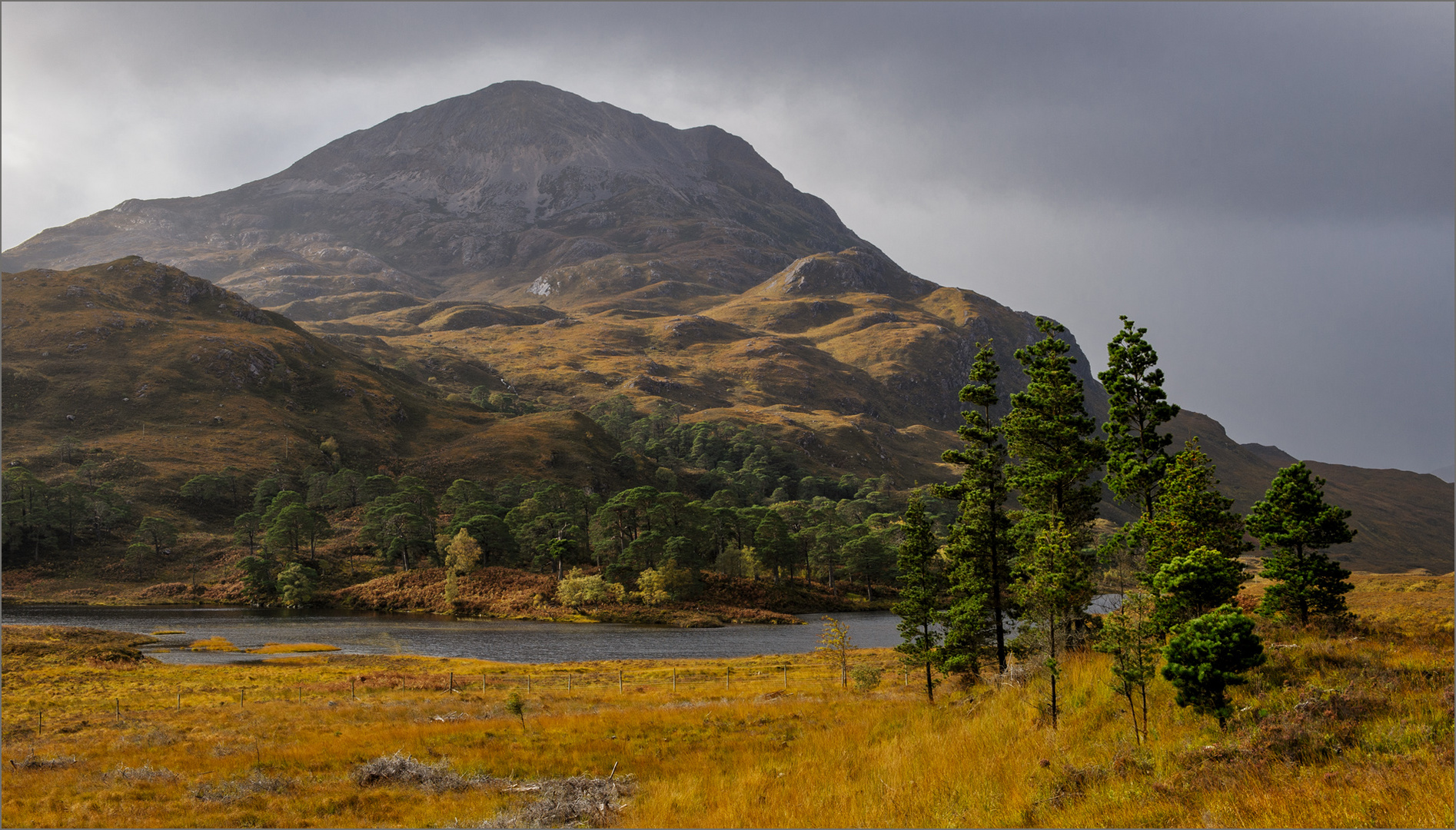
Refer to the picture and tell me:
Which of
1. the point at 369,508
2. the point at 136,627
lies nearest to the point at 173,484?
the point at 369,508

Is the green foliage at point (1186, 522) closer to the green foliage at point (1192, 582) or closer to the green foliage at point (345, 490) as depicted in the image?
the green foliage at point (1192, 582)

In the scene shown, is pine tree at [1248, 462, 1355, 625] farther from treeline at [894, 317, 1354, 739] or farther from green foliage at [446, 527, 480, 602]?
green foliage at [446, 527, 480, 602]

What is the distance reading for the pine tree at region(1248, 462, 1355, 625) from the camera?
27125mm

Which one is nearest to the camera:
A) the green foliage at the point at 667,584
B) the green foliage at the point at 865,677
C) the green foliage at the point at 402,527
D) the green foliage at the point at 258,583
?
the green foliage at the point at 865,677

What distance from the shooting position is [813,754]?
24250 mm

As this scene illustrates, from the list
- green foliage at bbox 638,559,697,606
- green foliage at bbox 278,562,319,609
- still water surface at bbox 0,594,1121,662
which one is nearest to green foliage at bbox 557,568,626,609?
green foliage at bbox 638,559,697,606

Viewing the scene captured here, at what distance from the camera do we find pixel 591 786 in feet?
72.4

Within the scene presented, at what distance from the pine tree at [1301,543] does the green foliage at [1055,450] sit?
7.34m

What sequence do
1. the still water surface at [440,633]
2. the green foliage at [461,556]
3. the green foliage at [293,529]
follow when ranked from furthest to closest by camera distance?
the green foliage at [293,529] → the green foliage at [461,556] → the still water surface at [440,633]

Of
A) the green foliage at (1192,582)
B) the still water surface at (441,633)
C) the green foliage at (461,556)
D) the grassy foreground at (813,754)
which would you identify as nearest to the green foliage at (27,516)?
the still water surface at (441,633)

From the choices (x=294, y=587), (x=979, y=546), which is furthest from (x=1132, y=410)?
(x=294, y=587)

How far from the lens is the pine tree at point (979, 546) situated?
36.4 metres

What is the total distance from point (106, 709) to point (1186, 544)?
59126 mm

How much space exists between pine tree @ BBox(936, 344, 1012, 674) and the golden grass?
241ft
